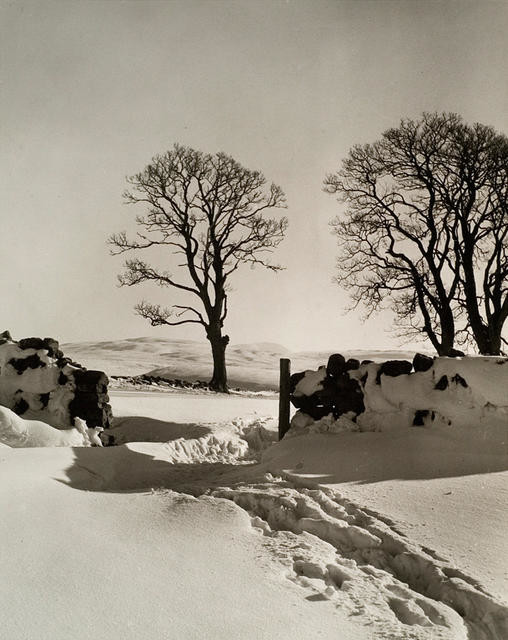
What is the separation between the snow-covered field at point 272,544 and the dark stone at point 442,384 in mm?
540

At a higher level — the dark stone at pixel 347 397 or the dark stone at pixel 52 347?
the dark stone at pixel 52 347

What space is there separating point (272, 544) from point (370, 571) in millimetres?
686

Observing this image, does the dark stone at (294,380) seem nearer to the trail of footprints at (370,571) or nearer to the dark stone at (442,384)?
the dark stone at (442,384)

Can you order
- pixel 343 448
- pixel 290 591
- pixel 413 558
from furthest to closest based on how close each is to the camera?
1. pixel 343 448
2. pixel 413 558
3. pixel 290 591

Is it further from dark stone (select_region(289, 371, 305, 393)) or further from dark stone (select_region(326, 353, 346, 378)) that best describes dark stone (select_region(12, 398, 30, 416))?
dark stone (select_region(326, 353, 346, 378))

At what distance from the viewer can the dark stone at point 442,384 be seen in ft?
20.1

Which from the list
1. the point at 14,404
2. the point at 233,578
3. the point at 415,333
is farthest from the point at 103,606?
the point at 415,333

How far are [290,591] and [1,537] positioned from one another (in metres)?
1.85

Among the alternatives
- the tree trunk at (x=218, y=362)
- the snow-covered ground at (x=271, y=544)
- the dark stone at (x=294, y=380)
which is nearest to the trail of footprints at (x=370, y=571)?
the snow-covered ground at (x=271, y=544)

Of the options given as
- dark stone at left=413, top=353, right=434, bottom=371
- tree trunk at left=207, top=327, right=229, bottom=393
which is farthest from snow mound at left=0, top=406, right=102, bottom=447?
tree trunk at left=207, top=327, right=229, bottom=393

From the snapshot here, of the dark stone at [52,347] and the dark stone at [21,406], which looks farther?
the dark stone at [52,347]

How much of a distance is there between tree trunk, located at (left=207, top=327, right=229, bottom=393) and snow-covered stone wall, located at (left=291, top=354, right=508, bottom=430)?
11.0 m

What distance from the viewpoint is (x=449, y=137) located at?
13812 millimetres

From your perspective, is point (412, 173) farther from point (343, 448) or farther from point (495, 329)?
point (343, 448)
